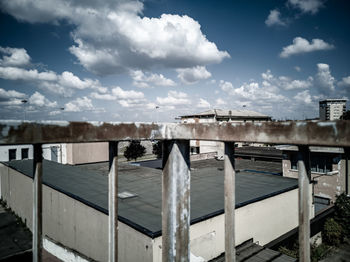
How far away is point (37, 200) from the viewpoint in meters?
1.03

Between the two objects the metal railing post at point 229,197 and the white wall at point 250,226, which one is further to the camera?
the white wall at point 250,226

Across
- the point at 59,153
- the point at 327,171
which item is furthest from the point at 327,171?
the point at 59,153

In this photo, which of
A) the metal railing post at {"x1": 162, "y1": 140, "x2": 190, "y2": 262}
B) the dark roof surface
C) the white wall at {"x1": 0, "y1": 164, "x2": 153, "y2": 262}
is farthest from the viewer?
the dark roof surface

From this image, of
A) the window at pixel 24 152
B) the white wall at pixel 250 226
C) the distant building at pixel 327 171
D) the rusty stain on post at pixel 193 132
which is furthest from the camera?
the window at pixel 24 152

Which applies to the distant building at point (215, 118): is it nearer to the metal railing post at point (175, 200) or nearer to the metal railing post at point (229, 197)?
the metal railing post at point (175, 200)

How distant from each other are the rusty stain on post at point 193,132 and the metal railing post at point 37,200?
0.31 ft

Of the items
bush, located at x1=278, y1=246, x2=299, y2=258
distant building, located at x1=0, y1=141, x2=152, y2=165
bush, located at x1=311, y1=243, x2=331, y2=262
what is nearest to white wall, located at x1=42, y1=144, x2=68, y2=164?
distant building, located at x1=0, y1=141, x2=152, y2=165

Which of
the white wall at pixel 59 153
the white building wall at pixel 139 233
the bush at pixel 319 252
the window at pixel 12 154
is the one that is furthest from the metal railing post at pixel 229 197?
the white wall at pixel 59 153

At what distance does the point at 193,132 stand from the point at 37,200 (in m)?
0.87

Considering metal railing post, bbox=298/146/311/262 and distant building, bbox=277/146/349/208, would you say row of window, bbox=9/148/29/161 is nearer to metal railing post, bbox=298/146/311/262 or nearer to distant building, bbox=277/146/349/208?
distant building, bbox=277/146/349/208

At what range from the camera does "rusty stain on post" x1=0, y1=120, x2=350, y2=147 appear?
33.6 inches

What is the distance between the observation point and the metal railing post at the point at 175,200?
1.44 metres

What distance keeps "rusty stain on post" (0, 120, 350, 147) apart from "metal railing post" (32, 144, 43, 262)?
0.09 meters

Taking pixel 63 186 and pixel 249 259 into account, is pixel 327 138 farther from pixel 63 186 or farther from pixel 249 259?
pixel 63 186
